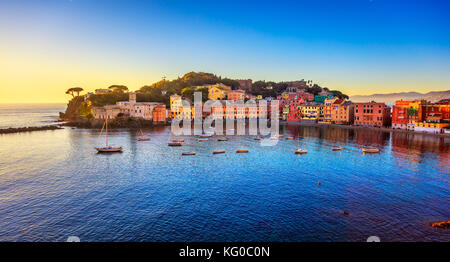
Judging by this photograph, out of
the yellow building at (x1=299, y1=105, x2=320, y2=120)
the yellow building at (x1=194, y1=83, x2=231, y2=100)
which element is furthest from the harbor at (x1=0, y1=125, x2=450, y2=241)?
the yellow building at (x1=194, y1=83, x2=231, y2=100)

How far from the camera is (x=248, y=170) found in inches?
1172

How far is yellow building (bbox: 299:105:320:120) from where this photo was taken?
301 ft

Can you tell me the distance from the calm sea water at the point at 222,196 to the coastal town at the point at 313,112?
32447mm

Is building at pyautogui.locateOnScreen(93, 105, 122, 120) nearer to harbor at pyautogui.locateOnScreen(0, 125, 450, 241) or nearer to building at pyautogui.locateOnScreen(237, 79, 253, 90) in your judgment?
harbor at pyautogui.locateOnScreen(0, 125, 450, 241)

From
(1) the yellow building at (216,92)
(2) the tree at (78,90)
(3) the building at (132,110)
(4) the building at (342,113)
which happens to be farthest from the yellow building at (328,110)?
(2) the tree at (78,90)

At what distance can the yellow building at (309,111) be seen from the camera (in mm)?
91750

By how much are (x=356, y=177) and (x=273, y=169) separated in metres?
8.97

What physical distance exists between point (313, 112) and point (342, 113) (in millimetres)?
11706

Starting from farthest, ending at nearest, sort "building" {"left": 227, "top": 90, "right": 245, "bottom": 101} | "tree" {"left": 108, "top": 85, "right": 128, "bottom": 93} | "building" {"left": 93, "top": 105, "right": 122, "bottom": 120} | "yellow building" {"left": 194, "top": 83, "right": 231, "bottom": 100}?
"yellow building" {"left": 194, "top": 83, "right": 231, "bottom": 100}, "building" {"left": 227, "top": 90, "right": 245, "bottom": 101}, "tree" {"left": 108, "top": 85, "right": 128, "bottom": 93}, "building" {"left": 93, "top": 105, "right": 122, "bottom": 120}

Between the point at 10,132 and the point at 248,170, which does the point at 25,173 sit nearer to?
the point at 248,170

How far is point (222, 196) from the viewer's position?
2131 cm

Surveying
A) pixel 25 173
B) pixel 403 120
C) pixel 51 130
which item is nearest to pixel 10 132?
pixel 51 130

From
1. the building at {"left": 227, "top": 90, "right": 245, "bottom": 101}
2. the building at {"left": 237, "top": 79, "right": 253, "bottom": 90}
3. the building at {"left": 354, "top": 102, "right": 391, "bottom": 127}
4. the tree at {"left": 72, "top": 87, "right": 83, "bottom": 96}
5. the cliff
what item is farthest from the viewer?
the building at {"left": 237, "top": 79, "right": 253, "bottom": 90}
